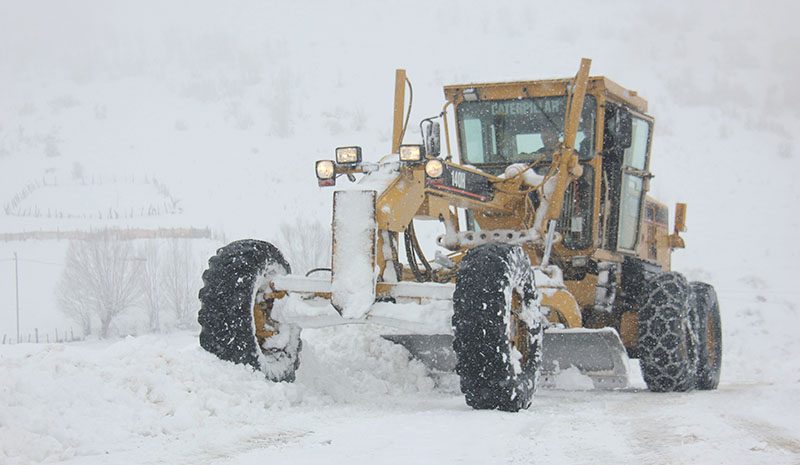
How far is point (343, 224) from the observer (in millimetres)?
6043

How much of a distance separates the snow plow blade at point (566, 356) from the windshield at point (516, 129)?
193 centimetres

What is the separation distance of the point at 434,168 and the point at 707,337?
5.11 meters

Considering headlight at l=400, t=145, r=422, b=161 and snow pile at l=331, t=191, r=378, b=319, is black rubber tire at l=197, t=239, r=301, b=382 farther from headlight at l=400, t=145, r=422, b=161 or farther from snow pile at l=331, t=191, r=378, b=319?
headlight at l=400, t=145, r=422, b=161

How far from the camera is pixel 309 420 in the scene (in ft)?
17.2

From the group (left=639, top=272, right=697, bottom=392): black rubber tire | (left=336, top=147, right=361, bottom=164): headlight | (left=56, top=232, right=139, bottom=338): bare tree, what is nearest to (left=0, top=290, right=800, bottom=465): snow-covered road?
(left=639, top=272, right=697, bottom=392): black rubber tire

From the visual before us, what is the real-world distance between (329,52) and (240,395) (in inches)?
1663

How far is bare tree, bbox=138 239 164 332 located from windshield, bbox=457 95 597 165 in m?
12.2

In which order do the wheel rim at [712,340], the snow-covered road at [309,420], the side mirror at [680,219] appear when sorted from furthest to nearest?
the side mirror at [680,219], the wheel rim at [712,340], the snow-covered road at [309,420]

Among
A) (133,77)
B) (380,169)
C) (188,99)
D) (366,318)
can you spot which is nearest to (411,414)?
(366,318)

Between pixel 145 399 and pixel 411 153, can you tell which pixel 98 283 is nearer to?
pixel 411 153

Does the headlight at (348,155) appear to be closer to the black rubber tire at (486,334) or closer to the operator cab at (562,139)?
the black rubber tire at (486,334)

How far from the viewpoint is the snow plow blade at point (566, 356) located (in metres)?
7.61

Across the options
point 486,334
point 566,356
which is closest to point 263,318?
point 486,334

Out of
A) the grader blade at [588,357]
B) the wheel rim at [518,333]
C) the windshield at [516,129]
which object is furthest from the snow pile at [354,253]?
the windshield at [516,129]
